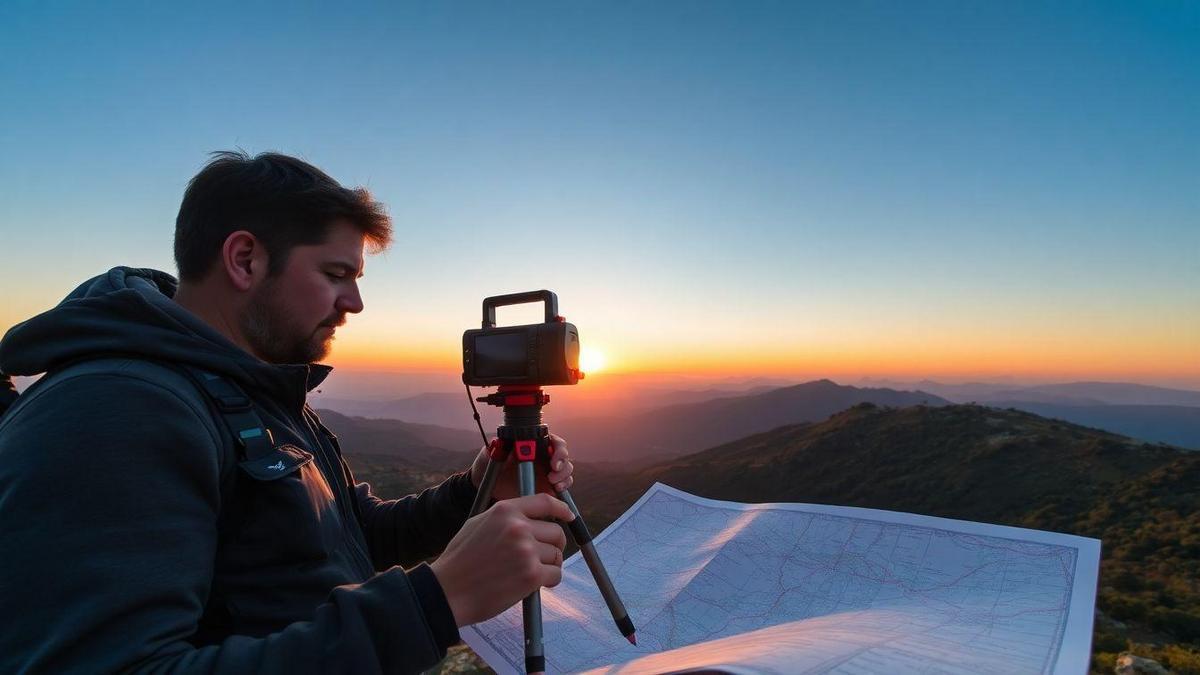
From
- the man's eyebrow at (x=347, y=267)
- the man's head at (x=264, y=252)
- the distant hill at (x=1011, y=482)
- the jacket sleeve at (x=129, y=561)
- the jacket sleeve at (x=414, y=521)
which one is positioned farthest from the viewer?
the distant hill at (x=1011, y=482)

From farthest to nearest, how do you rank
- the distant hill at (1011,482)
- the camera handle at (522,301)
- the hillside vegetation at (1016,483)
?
1. the distant hill at (1011,482)
2. the hillside vegetation at (1016,483)
3. the camera handle at (522,301)

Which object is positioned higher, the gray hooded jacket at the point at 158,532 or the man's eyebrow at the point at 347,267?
the man's eyebrow at the point at 347,267

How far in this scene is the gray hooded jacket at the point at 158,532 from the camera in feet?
2.99

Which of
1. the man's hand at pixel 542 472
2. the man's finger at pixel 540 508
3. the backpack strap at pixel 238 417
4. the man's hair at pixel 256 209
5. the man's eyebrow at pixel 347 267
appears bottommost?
the man's hand at pixel 542 472

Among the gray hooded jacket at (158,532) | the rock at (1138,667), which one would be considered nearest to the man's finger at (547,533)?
the gray hooded jacket at (158,532)

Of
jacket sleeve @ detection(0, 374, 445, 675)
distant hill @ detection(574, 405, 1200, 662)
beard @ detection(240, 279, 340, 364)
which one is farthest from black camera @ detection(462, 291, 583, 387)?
distant hill @ detection(574, 405, 1200, 662)

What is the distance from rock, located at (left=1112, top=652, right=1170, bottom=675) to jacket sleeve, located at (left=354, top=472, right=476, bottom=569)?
3.33m

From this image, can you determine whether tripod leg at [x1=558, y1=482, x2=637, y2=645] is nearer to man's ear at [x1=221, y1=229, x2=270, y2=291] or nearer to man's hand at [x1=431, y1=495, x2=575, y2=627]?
man's hand at [x1=431, y1=495, x2=575, y2=627]

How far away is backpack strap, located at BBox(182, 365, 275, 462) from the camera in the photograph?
4.28 ft

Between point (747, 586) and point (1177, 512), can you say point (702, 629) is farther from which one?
point (1177, 512)

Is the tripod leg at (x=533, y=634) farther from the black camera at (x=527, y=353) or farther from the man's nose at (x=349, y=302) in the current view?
the man's nose at (x=349, y=302)

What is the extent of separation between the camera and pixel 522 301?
2.27 meters

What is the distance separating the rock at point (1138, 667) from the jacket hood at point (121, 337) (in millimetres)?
4053

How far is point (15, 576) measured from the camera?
0.90 meters
